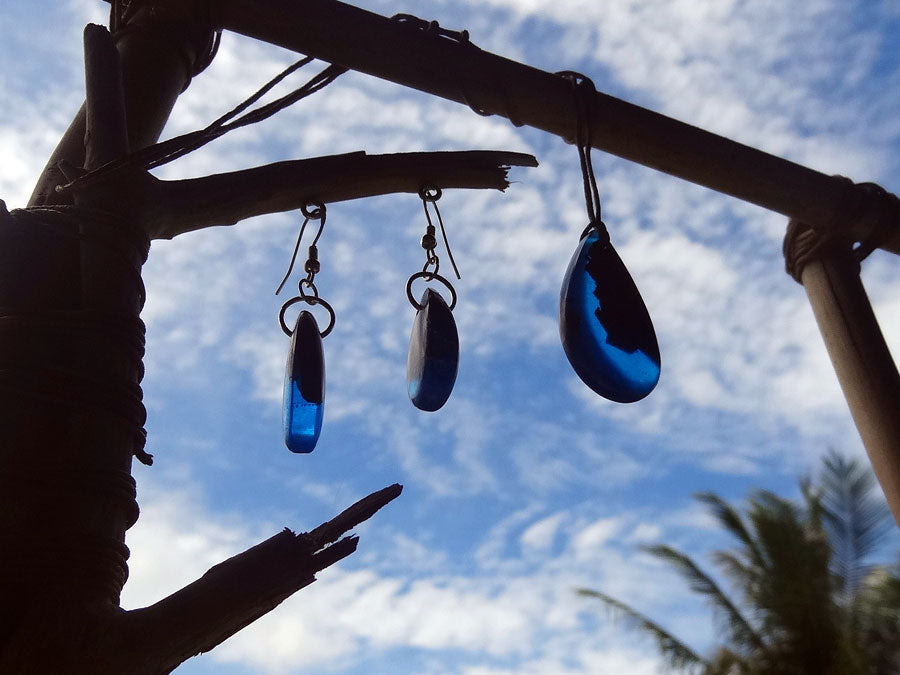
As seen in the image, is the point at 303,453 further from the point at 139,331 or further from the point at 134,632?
the point at 134,632

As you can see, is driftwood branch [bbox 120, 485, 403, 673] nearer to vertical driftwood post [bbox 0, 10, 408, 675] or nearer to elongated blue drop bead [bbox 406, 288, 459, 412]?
vertical driftwood post [bbox 0, 10, 408, 675]

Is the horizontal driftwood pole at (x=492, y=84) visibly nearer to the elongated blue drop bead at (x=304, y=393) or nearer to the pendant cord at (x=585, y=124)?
the pendant cord at (x=585, y=124)

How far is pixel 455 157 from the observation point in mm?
1374

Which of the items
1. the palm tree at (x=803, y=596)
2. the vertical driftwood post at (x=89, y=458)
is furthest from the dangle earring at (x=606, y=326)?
the palm tree at (x=803, y=596)

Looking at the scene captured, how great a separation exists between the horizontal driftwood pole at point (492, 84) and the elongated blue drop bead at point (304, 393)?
455 millimetres

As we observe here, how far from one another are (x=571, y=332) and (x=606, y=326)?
2.0 inches

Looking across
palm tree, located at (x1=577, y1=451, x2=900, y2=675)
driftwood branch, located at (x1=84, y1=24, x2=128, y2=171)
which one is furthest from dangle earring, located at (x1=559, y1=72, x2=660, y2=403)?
palm tree, located at (x1=577, y1=451, x2=900, y2=675)

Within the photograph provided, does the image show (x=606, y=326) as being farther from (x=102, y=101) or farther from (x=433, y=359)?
(x=102, y=101)

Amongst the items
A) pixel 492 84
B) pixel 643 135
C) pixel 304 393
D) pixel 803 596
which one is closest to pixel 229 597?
pixel 304 393

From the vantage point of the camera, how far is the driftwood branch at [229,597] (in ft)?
2.77

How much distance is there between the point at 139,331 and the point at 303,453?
37 centimetres

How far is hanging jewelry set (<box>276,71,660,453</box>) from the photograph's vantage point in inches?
48.5

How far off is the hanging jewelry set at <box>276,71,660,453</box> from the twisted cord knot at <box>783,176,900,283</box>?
0.66 metres

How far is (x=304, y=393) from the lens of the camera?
52.7 inches
